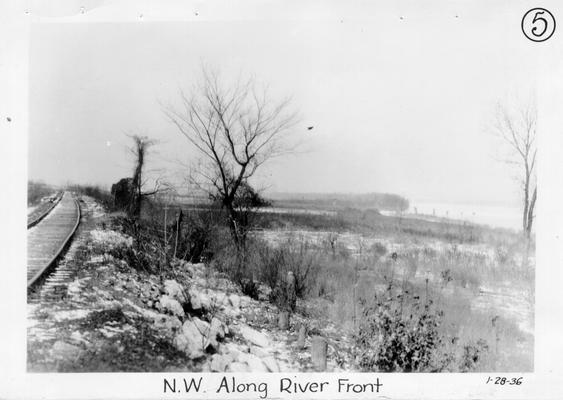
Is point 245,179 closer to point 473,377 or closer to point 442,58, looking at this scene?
point 442,58

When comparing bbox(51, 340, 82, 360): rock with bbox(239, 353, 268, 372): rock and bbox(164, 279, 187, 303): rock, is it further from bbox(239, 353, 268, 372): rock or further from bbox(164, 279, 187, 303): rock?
bbox(239, 353, 268, 372): rock

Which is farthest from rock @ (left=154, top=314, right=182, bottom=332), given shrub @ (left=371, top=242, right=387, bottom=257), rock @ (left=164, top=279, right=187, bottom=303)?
shrub @ (left=371, top=242, right=387, bottom=257)

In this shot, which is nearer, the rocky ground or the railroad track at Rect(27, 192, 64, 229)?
the rocky ground

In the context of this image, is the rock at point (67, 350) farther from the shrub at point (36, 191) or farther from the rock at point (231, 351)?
the shrub at point (36, 191)

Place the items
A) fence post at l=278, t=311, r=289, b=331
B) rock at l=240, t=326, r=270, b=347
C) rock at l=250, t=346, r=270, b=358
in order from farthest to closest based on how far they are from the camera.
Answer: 1. fence post at l=278, t=311, r=289, b=331
2. rock at l=240, t=326, r=270, b=347
3. rock at l=250, t=346, r=270, b=358

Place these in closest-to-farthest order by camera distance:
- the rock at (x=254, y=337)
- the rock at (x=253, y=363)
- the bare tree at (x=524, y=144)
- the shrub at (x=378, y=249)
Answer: the rock at (x=253, y=363)
the rock at (x=254, y=337)
the bare tree at (x=524, y=144)
the shrub at (x=378, y=249)

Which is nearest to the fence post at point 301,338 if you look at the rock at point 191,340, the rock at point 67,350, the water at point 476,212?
the rock at point 191,340
